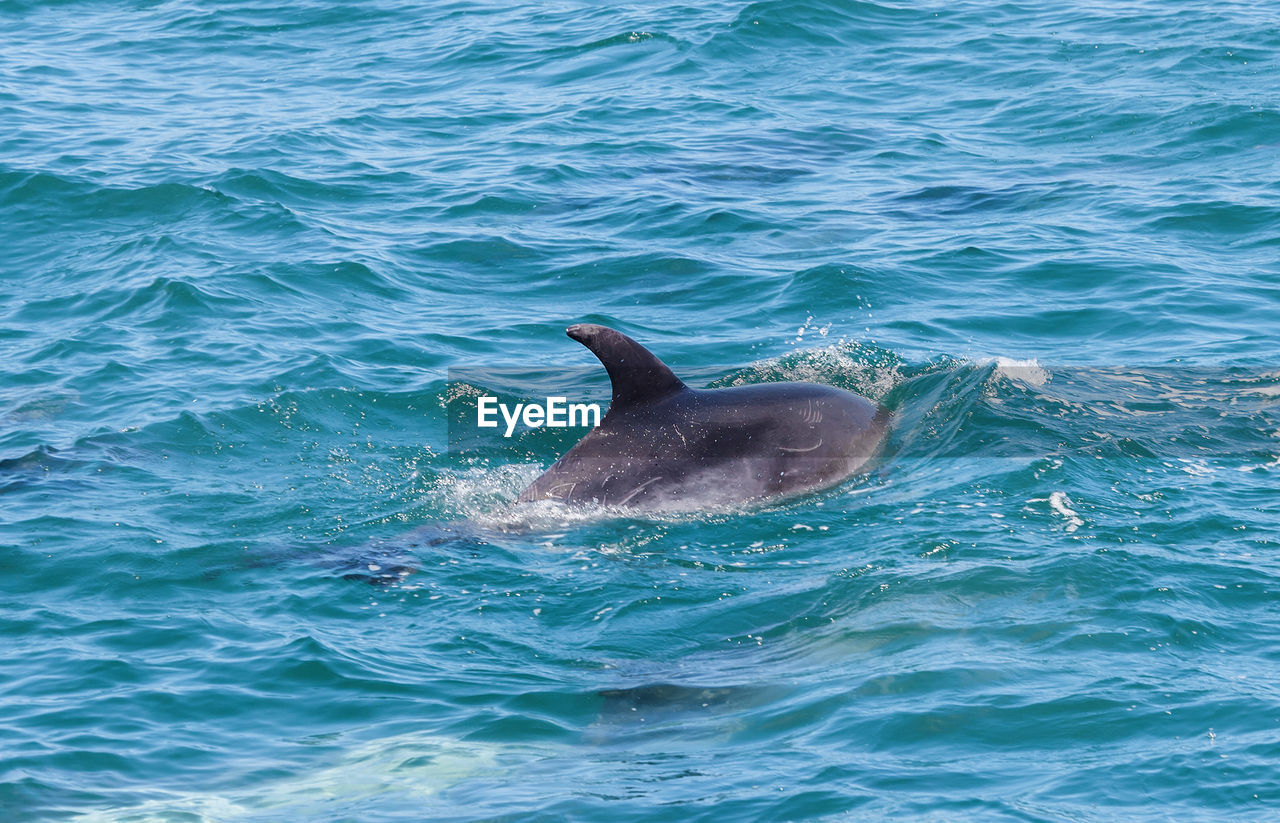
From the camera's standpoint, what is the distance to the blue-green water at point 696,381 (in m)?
9.55

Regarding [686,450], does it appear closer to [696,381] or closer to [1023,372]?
[696,381]

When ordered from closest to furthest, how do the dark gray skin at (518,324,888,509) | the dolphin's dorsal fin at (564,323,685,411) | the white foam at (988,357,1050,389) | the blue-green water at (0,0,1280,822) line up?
the blue-green water at (0,0,1280,822) < the dolphin's dorsal fin at (564,323,685,411) < the dark gray skin at (518,324,888,509) < the white foam at (988,357,1050,389)

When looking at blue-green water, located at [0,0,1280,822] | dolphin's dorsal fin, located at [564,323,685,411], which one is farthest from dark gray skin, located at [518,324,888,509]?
blue-green water, located at [0,0,1280,822]

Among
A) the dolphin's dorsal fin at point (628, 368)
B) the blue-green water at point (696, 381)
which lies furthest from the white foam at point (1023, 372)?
the dolphin's dorsal fin at point (628, 368)

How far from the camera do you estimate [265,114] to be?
27703mm

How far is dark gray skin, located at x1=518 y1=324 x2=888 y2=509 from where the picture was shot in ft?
42.9

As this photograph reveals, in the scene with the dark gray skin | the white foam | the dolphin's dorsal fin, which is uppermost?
the dolphin's dorsal fin

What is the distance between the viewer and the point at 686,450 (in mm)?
13219

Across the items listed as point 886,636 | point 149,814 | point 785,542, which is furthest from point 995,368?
point 149,814

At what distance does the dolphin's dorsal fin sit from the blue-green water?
119cm

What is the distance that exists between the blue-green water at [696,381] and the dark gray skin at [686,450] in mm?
316

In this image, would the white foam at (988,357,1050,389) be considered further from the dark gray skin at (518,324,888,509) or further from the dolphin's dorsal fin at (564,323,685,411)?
the dolphin's dorsal fin at (564,323,685,411)

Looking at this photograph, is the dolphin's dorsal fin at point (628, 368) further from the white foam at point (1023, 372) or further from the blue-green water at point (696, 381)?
the white foam at point (1023, 372)

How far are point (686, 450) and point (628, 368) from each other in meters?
0.93
